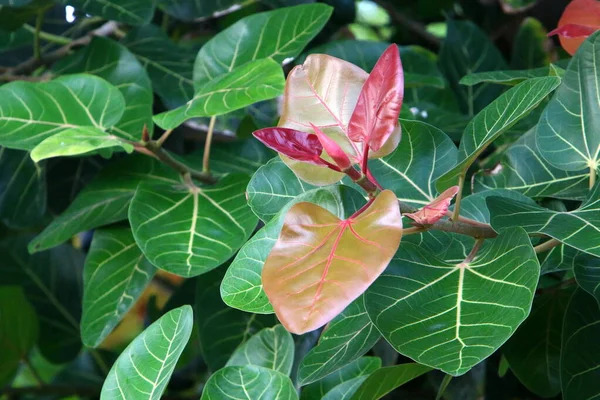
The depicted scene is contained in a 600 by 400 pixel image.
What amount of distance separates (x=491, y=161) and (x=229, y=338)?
409 mm

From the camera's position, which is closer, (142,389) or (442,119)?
(142,389)

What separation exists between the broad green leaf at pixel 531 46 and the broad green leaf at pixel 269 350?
0.79m

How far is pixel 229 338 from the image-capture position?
Answer: 92 centimetres

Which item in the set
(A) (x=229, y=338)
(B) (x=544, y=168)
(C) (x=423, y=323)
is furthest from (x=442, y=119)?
(C) (x=423, y=323)

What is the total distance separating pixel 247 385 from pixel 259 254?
0.13 meters

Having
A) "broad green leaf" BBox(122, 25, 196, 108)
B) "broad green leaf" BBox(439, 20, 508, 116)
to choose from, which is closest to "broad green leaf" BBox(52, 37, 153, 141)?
"broad green leaf" BBox(122, 25, 196, 108)

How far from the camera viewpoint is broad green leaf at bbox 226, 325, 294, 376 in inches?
29.5

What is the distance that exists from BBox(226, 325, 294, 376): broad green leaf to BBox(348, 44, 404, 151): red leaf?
0.33 meters

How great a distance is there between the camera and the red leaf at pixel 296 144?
0.49m

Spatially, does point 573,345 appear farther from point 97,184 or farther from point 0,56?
point 0,56

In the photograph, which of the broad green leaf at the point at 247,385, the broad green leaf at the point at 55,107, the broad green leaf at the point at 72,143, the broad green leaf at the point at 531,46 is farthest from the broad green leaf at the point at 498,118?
the broad green leaf at the point at 531,46

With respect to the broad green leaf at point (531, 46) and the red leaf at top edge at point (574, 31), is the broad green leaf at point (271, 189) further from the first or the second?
the broad green leaf at point (531, 46)

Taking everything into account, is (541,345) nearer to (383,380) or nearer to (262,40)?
(383,380)

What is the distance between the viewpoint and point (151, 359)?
Result: 23.8 inches
